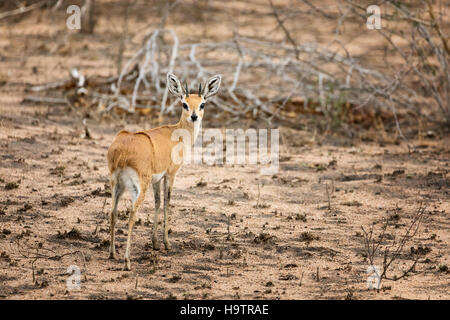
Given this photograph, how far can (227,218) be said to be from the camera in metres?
7.56

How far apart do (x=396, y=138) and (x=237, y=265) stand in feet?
19.1

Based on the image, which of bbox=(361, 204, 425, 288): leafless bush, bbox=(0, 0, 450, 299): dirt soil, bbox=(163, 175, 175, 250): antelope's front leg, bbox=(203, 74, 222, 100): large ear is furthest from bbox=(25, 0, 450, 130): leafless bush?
bbox=(163, 175, 175, 250): antelope's front leg

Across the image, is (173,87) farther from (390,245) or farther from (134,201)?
(390,245)

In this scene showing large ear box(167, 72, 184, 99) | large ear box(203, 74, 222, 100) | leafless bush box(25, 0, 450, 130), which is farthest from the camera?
leafless bush box(25, 0, 450, 130)

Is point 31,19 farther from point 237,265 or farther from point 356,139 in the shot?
point 237,265

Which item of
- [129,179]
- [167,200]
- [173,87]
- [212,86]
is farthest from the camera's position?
[212,86]

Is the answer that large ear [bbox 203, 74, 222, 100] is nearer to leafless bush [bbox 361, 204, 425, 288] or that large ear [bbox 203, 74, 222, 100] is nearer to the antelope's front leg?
the antelope's front leg

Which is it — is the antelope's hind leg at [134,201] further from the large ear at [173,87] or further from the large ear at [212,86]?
the large ear at [212,86]

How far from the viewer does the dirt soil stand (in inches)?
233

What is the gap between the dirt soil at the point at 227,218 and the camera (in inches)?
233

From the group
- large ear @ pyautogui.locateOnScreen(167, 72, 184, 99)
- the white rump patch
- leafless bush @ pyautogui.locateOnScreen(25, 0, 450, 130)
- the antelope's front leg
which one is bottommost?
the antelope's front leg

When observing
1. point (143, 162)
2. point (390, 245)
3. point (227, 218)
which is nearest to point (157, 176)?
point (143, 162)

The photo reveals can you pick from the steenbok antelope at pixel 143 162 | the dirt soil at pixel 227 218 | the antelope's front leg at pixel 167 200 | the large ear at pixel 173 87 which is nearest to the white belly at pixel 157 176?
the steenbok antelope at pixel 143 162

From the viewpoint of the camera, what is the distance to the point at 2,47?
15.8 metres
